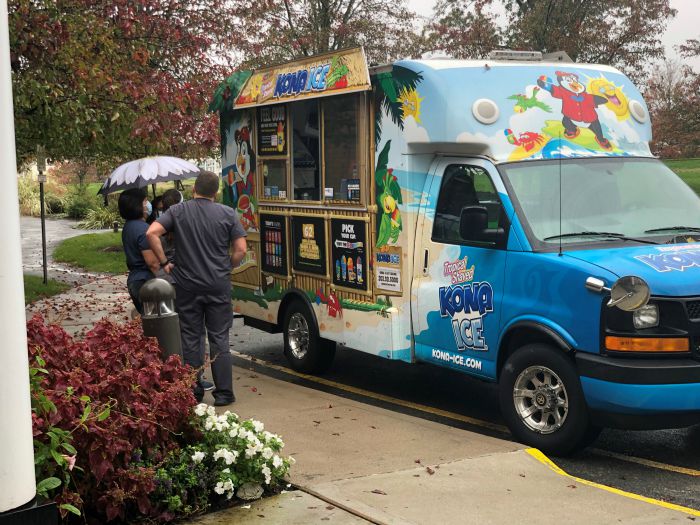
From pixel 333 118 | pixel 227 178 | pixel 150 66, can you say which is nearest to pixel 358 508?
pixel 333 118

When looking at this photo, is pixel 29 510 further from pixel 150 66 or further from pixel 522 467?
pixel 150 66

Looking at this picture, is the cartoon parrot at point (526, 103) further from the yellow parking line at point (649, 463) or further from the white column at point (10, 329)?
the white column at point (10, 329)

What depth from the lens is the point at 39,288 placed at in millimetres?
17594

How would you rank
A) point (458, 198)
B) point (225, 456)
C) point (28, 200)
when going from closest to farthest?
point (225, 456) < point (458, 198) < point (28, 200)

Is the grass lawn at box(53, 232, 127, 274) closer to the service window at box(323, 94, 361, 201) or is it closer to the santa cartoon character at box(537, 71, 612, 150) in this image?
the service window at box(323, 94, 361, 201)

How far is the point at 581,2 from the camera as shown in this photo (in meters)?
24.6

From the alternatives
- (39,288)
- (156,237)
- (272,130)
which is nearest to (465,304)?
(156,237)

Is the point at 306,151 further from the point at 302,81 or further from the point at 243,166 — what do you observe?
the point at 243,166

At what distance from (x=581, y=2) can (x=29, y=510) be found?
2334 cm

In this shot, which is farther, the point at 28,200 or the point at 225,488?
the point at 28,200

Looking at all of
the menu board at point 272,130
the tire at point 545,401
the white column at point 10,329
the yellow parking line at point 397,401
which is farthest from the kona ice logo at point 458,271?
the white column at point 10,329

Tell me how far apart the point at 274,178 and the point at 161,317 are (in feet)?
12.3

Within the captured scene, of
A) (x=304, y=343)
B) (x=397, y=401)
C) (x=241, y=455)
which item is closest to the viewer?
(x=241, y=455)

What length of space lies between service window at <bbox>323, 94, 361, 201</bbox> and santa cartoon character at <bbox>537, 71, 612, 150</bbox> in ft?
5.83
